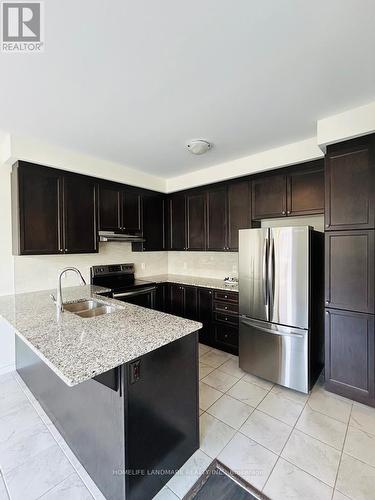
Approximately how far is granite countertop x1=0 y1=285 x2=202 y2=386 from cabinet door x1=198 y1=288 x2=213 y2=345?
149 cm

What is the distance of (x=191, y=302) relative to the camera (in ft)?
11.9

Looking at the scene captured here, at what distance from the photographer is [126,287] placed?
10.9 feet

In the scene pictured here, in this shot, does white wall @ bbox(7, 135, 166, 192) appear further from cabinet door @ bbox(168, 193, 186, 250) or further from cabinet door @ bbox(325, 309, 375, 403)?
cabinet door @ bbox(325, 309, 375, 403)

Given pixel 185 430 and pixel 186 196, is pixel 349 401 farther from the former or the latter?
pixel 186 196

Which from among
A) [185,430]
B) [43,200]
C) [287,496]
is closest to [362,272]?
[287,496]

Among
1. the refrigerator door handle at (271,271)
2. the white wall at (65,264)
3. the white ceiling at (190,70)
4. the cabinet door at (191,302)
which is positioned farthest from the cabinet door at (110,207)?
the refrigerator door handle at (271,271)

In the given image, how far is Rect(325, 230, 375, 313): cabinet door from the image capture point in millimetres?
2105

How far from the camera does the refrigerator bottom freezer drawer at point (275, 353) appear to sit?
234 cm

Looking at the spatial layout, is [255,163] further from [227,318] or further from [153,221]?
[227,318]

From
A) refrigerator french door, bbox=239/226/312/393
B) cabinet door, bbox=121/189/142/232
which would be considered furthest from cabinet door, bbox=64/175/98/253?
refrigerator french door, bbox=239/226/312/393

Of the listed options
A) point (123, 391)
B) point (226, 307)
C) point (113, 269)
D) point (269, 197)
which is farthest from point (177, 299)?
point (123, 391)

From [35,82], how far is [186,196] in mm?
2571

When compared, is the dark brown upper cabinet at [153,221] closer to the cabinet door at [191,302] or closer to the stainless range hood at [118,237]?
the stainless range hood at [118,237]

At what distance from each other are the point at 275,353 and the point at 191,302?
4.76 ft
